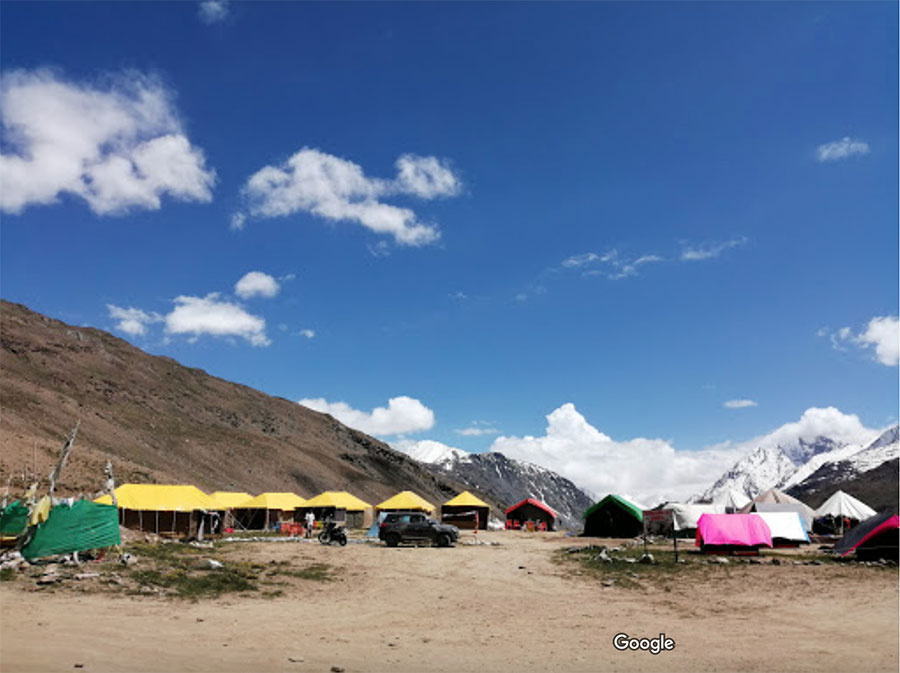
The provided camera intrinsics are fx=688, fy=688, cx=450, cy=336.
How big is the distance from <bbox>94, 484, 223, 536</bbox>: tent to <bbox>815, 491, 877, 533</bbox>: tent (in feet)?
143

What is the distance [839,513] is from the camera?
49.8 m

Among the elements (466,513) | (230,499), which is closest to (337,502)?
(230,499)

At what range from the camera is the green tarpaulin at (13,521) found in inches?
880

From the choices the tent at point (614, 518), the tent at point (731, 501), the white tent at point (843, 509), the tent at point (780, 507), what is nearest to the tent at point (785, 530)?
the tent at point (614, 518)

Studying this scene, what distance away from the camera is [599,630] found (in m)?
15.5

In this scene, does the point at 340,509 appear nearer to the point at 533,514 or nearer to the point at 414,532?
the point at 533,514

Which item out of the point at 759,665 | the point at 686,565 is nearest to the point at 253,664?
the point at 759,665

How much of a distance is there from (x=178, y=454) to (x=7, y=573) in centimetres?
8850

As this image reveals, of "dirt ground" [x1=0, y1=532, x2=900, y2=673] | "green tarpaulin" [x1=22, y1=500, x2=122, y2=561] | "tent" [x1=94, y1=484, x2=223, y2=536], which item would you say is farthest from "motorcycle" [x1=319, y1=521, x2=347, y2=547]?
"green tarpaulin" [x1=22, y1=500, x2=122, y2=561]

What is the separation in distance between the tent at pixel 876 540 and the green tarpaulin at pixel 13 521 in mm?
32886

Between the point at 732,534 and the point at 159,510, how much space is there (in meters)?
33.0

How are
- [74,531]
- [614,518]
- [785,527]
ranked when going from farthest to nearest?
[614,518]
[785,527]
[74,531]

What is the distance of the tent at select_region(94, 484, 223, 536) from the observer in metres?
42.4

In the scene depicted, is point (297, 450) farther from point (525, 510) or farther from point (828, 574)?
point (828, 574)
